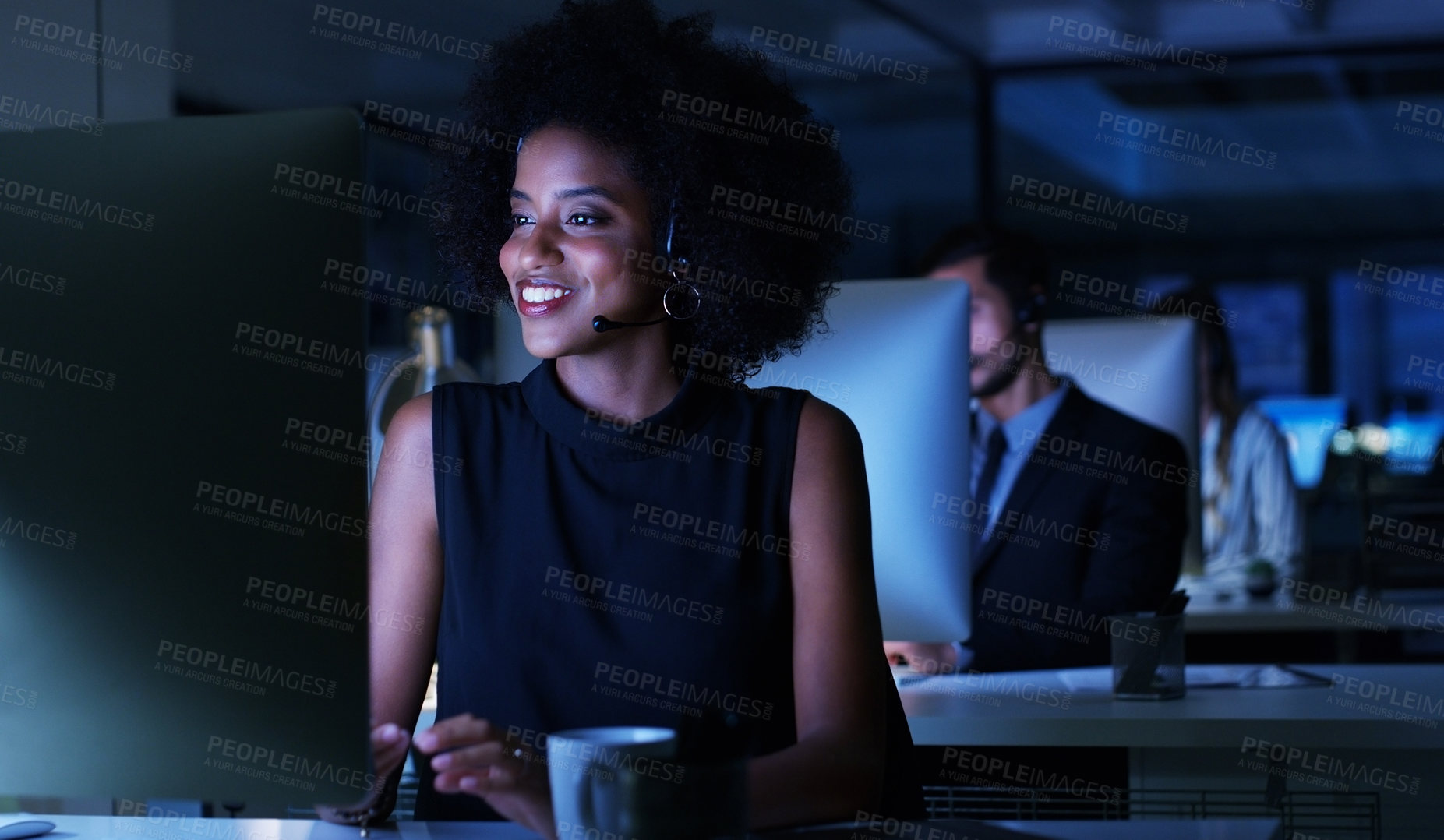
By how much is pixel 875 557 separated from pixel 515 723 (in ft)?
2.34

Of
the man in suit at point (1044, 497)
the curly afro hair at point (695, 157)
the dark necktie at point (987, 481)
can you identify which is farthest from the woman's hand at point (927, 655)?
the curly afro hair at point (695, 157)

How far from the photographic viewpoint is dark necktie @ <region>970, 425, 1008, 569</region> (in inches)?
102

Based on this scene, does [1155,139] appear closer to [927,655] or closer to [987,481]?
[987,481]

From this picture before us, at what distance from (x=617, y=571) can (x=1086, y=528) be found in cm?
138

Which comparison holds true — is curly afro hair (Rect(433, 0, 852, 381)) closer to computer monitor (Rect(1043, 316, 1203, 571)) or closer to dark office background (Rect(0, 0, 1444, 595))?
dark office background (Rect(0, 0, 1444, 595))

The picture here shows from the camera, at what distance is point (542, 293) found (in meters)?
1.43

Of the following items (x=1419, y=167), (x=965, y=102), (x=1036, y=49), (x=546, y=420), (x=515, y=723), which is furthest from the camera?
(x=1419, y=167)

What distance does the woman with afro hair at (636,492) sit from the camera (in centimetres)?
134

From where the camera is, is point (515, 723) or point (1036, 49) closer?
point (515, 723)

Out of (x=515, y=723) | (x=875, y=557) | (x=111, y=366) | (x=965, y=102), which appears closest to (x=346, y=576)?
(x=111, y=366)

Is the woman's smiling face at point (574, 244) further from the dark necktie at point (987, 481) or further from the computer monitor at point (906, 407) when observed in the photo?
the dark necktie at point (987, 481)

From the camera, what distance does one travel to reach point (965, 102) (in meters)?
6.56

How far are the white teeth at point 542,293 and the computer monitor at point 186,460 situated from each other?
58cm

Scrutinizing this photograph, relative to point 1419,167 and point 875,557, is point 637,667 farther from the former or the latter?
point 1419,167
